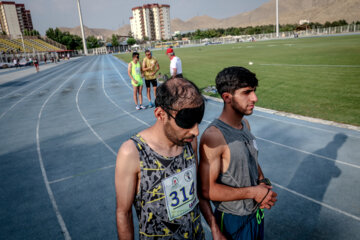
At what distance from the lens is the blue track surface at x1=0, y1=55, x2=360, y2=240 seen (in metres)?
3.23

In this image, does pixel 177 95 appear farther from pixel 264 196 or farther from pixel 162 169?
pixel 264 196

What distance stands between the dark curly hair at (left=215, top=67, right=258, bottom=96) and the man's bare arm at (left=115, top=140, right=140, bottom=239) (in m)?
0.94

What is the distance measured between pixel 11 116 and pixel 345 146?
11.2m

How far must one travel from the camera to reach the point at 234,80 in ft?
6.46

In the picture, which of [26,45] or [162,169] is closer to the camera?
[162,169]

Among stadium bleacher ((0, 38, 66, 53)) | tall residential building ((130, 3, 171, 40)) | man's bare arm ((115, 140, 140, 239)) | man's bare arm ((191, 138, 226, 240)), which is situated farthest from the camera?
tall residential building ((130, 3, 171, 40))

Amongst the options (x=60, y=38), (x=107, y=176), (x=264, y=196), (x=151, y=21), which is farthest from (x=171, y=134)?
(x=151, y=21)

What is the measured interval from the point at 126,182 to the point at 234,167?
84cm

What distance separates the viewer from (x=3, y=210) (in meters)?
3.78

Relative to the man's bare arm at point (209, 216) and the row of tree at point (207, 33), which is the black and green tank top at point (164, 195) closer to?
the man's bare arm at point (209, 216)

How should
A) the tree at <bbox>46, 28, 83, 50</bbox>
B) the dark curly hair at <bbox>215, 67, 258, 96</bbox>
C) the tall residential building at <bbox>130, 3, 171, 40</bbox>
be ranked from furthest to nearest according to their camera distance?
the tall residential building at <bbox>130, 3, 171, 40</bbox> → the tree at <bbox>46, 28, 83, 50</bbox> → the dark curly hair at <bbox>215, 67, 258, 96</bbox>

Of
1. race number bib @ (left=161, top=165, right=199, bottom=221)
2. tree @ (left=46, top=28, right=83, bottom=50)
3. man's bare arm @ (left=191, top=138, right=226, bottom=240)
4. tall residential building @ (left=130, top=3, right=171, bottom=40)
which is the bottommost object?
man's bare arm @ (left=191, top=138, right=226, bottom=240)

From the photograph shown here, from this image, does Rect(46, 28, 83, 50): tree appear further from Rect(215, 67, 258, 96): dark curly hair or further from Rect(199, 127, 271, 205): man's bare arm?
Rect(199, 127, 271, 205): man's bare arm

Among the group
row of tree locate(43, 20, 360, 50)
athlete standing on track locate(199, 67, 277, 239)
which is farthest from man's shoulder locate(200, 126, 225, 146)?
row of tree locate(43, 20, 360, 50)
